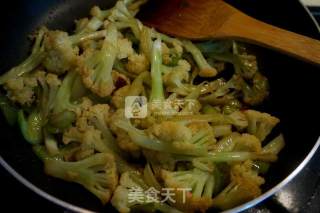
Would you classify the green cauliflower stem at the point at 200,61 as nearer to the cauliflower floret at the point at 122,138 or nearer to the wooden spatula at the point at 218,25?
the wooden spatula at the point at 218,25

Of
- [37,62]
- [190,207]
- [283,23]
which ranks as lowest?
[190,207]

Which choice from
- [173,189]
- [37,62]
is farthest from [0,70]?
[173,189]

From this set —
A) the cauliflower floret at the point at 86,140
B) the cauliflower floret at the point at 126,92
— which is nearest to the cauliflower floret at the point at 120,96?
the cauliflower floret at the point at 126,92

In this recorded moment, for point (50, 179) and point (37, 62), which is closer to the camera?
point (50, 179)

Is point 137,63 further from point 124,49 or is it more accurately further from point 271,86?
point 271,86

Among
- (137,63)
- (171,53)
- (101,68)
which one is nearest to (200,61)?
(171,53)

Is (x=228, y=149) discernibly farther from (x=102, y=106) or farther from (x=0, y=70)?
(x=0, y=70)

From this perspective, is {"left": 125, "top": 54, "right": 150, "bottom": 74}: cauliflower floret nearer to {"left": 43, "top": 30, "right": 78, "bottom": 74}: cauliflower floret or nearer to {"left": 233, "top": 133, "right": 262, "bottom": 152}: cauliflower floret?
{"left": 43, "top": 30, "right": 78, "bottom": 74}: cauliflower floret

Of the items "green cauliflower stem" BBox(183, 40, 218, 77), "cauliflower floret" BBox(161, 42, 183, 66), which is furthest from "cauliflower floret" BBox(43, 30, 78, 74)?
"green cauliflower stem" BBox(183, 40, 218, 77)
